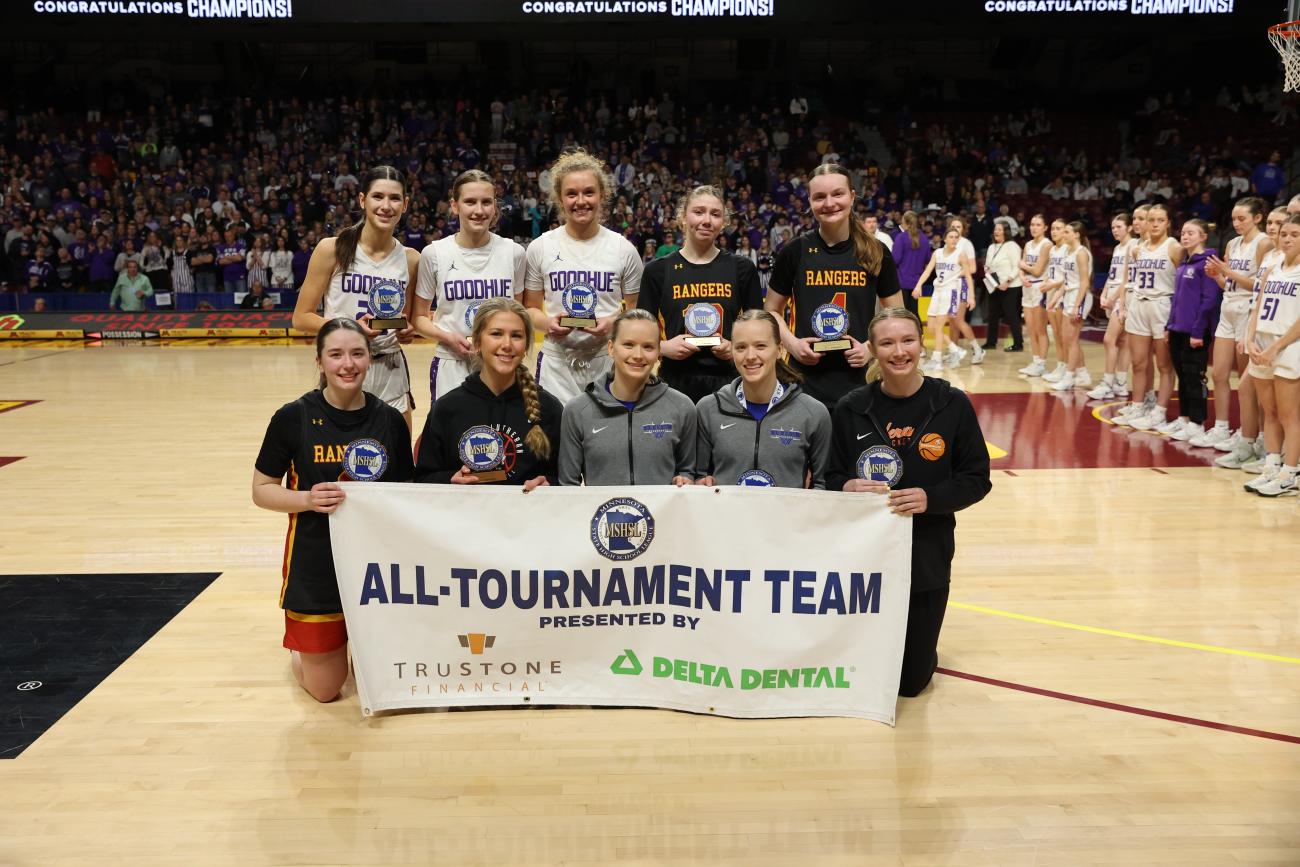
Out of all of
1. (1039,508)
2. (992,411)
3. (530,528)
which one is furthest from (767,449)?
(992,411)

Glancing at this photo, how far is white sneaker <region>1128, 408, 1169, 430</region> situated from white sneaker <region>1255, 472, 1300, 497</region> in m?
2.13

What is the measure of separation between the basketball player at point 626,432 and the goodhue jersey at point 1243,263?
18.8 ft

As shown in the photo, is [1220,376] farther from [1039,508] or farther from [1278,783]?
[1278,783]

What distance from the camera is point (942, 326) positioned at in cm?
1287

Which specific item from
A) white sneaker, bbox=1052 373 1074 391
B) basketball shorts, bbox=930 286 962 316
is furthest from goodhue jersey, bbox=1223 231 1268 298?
basketball shorts, bbox=930 286 962 316

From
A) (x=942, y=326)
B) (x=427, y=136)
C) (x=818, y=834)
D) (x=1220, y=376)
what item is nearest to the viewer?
(x=818, y=834)

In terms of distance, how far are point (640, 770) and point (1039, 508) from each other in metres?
4.26

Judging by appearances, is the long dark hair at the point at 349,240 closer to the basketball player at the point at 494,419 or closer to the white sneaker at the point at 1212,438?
the basketball player at the point at 494,419

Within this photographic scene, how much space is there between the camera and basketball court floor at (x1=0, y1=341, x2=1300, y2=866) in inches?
124

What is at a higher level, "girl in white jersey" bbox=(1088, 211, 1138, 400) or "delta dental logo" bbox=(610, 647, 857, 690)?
"girl in white jersey" bbox=(1088, 211, 1138, 400)

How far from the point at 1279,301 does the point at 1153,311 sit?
6.70ft

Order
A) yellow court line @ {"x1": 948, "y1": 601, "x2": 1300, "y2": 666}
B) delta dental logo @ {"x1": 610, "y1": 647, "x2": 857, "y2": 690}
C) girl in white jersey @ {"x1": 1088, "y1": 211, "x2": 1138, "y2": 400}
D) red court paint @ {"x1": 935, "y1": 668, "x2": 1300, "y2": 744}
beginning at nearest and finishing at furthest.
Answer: red court paint @ {"x1": 935, "y1": 668, "x2": 1300, "y2": 744}, delta dental logo @ {"x1": 610, "y1": 647, "x2": 857, "y2": 690}, yellow court line @ {"x1": 948, "y1": 601, "x2": 1300, "y2": 666}, girl in white jersey @ {"x1": 1088, "y1": 211, "x2": 1138, "y2": 400}

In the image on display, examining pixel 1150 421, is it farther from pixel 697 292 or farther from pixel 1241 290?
pixel 697 292

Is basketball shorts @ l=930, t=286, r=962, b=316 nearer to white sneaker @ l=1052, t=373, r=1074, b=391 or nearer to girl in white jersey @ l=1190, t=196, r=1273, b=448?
white sneaker @ l=1052, t=373, r=1074, b=391
